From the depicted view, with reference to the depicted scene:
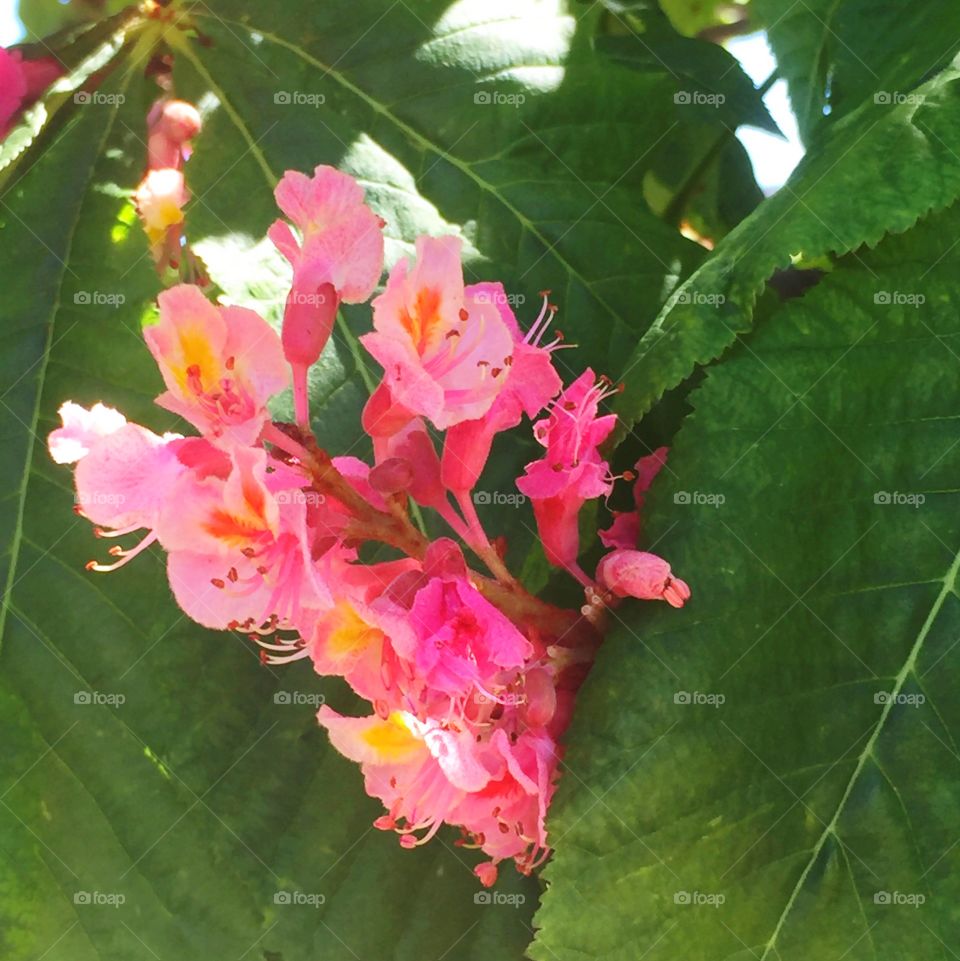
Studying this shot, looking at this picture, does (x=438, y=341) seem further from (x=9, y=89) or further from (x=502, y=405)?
(x=9, y=89)

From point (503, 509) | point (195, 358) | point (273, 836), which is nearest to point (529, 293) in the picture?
point (503, 509)

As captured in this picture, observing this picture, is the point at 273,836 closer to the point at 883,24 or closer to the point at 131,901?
the point at 131,901

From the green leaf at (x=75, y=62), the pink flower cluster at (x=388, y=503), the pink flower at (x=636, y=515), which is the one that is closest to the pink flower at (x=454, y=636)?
the pink flower cluster at (x=388, y=503)

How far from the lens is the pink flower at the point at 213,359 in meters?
0.48

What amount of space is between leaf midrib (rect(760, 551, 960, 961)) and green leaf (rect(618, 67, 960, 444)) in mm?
156

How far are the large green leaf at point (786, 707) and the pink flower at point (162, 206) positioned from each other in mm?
362

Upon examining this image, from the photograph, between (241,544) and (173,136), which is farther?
(173,136)

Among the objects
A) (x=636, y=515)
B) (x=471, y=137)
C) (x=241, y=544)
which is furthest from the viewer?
(x=471, y=137)

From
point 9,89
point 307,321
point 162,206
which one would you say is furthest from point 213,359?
point 9,89

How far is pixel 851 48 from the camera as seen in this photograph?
25.9 inches

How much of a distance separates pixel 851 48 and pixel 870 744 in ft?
1.32

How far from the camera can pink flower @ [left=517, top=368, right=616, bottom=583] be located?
0.55 meters

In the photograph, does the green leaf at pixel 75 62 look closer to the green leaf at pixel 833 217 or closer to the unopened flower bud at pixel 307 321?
the unopened flower bud at pixel 307 321

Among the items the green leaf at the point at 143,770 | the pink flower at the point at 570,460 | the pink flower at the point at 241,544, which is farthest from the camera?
the green leaf at the point at 143,770
